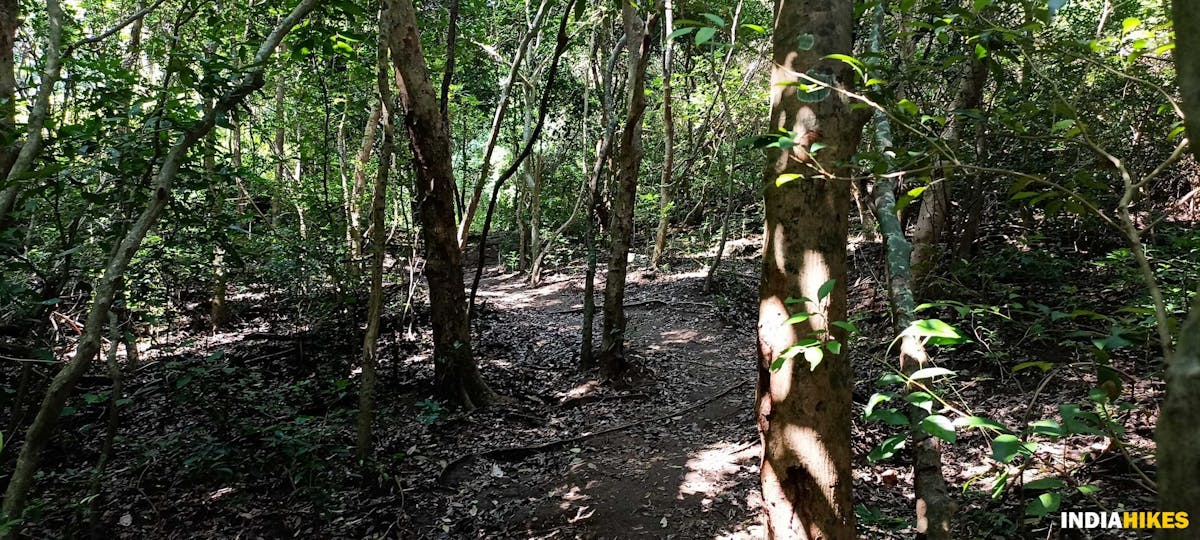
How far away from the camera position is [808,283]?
187cm

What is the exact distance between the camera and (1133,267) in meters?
5.25

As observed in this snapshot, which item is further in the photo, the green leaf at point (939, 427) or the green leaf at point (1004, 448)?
the green leaf at point (939, 427)

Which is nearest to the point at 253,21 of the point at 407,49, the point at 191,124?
the point at 407,49

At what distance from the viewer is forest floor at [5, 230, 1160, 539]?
420cm

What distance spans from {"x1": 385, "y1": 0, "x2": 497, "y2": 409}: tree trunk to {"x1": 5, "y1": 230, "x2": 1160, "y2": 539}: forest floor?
40 centimetres

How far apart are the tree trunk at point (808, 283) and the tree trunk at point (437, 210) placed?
177 inches

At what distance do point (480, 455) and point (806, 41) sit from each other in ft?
15.9

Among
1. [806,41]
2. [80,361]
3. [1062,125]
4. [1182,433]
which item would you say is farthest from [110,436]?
[1062,125]

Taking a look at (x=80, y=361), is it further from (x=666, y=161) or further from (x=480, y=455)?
(x=666, y=161)

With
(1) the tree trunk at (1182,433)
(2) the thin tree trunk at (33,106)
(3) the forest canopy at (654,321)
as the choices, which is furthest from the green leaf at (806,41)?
(2) the thin tree trunk at (33,106)

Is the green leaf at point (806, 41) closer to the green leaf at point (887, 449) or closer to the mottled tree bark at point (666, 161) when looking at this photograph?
the green leaf at point (887, 449)

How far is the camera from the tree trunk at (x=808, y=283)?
1853mm

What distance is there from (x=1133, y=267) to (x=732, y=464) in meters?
4.05

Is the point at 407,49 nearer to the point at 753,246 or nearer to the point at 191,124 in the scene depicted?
the point at 191,124
